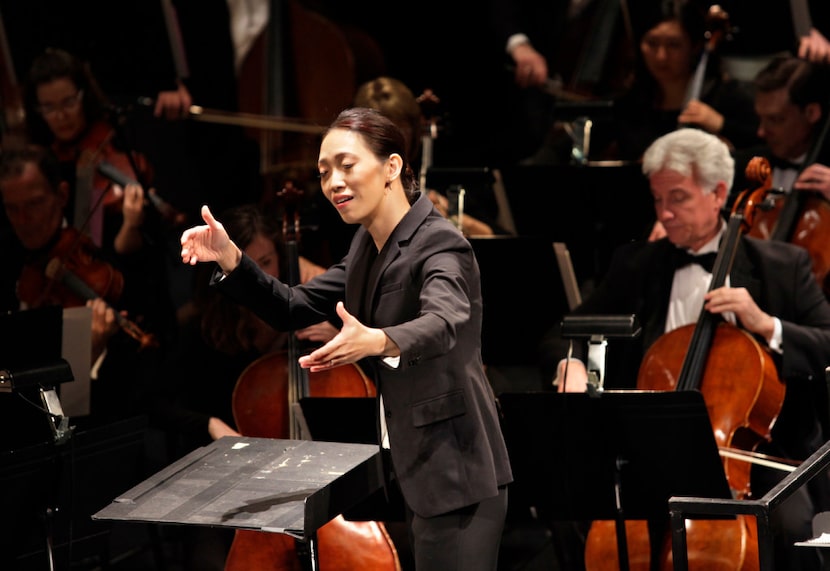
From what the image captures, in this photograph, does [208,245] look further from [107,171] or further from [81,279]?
[107,171]

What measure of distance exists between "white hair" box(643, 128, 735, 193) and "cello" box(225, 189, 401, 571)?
105cm

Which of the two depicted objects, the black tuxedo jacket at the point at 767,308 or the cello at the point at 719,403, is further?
the black tuxedo jacket at the point at 767,308

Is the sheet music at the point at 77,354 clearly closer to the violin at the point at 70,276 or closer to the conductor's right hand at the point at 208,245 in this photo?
the violin at the point at 70,276

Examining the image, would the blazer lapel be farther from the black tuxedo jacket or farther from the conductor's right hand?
the conductor's right hand

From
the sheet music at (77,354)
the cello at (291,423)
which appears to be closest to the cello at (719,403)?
the cello at (291,423)

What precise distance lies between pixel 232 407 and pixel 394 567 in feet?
2.38

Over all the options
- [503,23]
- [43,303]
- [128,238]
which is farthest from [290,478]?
[503,23]

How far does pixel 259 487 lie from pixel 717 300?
143 centimetres

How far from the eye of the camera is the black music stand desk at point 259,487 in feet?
6.31

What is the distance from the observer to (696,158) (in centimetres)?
331

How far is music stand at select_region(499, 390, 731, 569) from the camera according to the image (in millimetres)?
2531

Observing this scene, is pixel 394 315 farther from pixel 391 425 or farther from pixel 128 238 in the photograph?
pixel 128 238

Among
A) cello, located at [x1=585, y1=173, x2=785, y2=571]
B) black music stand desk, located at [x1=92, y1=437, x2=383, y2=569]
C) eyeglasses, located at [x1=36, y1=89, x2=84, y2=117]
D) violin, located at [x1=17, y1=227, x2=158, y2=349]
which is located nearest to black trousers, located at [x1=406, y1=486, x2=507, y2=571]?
black music stand desk, located at [x1=92, y1=437, x2=383, y2=569]

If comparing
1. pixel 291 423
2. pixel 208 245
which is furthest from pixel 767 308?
pixel 208 245
